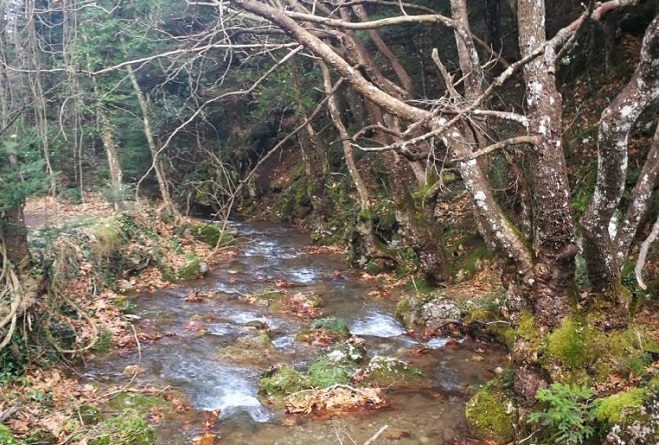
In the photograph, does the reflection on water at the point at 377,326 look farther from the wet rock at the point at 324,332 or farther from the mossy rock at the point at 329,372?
the mossy rock at the point at 329,372

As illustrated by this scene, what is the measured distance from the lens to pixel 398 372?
23.1ft

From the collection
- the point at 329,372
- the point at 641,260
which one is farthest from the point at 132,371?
the point at 641,260

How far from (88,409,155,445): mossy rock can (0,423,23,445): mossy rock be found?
0.66m

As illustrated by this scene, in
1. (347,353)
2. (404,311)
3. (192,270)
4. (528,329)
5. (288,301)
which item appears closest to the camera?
(528,329)

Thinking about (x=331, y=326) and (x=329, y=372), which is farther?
(x=331, y=326)

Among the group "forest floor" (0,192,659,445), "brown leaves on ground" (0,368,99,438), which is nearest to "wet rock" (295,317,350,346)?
"forest floor" (0,192,659,445)

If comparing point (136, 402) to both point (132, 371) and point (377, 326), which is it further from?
point (377, 326)

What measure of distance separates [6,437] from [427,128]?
5.66 meters

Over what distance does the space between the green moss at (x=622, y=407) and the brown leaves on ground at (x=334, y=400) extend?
2.76 metres

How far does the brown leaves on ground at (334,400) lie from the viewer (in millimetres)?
6348

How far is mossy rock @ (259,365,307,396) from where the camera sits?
22.2 ft

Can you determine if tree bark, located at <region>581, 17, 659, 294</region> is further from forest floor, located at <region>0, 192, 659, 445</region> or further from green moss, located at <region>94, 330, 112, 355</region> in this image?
green moss, located at <region>94, 330, 112, 355</region>

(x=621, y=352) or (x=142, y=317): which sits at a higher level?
(x=621, y=352)

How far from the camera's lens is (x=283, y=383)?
6.86 metres
